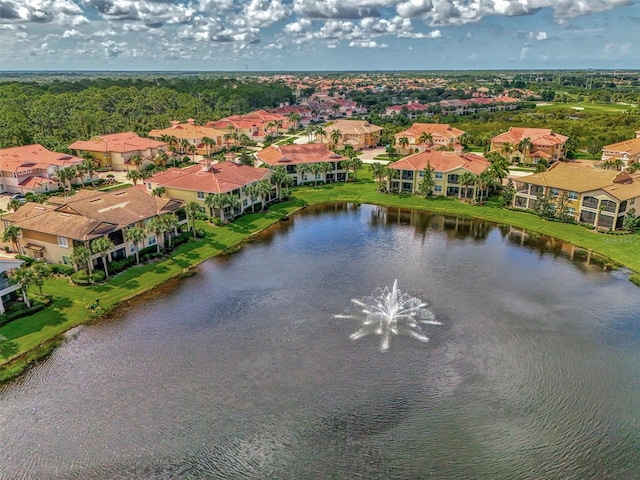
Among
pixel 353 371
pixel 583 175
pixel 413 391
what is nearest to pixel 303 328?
pixel 353 371

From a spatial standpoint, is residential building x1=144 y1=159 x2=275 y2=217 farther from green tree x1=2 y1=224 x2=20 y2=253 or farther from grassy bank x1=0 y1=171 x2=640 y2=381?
green tree x1=2 y1=224 x2=20 y2=253

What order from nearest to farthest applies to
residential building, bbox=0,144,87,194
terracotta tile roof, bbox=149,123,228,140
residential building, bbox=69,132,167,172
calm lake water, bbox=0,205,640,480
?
calm lake water, bbox=0,205,640,480 < residential building, bbox=0,144,87,194 < residential building, bbox=69,132,167,172 < terracotta tile roof, bbox=149,123,228,140

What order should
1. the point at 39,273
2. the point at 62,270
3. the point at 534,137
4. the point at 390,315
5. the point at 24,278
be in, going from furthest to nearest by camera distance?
the point at 534,137 < the point at 62,270 < the point at 39,273 < the point at 390,315 < the point at 24,278

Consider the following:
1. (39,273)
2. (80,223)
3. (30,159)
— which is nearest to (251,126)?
(30,159)

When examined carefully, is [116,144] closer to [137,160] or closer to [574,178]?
[137,160]

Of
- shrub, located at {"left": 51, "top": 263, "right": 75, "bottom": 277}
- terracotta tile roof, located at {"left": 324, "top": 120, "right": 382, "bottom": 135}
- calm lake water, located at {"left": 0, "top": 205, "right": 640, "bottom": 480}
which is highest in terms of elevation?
terracotta tile roof, located at {"left": 324, "top": 120, "right": 382, "bottom": 135}

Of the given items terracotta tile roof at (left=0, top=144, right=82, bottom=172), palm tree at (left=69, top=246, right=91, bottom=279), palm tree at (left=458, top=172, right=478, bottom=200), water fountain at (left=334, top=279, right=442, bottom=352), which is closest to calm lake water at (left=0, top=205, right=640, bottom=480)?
water fountain at (left=334, top=279, right=442, bottom=352)
